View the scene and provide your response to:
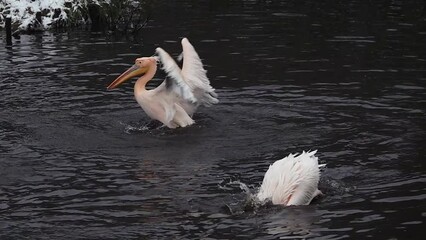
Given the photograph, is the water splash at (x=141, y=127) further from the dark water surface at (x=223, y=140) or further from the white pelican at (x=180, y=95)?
the white pelican at (x=180, y=95)

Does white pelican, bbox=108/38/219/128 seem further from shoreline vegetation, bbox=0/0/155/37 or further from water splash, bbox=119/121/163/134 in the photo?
shoreline vegetation, bbox=0/0/155/37

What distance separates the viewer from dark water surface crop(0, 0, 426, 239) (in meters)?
9.30

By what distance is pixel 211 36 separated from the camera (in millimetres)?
24406

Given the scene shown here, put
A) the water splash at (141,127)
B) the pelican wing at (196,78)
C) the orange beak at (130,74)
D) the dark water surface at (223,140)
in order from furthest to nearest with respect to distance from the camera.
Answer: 1. the orange beak at (130,74)
2. the pelican wing at (196,78)
3. the water splash at (141,127)
4. the dark water surface at (223,140)

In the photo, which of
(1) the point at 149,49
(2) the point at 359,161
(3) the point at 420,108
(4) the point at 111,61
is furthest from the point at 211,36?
(2) the point at 359,161

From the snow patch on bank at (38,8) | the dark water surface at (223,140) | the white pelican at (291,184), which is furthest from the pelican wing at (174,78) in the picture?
the snow patch on bank at (38,8)

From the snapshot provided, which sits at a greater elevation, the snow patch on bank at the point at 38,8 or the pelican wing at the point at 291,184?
the snow patch on bank at the point at 38,8

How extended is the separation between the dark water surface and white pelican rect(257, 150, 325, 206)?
163 mm

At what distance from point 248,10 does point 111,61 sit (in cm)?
1016

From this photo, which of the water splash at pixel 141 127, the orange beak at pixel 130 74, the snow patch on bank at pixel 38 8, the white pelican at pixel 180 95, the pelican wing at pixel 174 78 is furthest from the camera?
the snow patch on bank at pixel 38 8

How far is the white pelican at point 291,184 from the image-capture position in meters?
9.55

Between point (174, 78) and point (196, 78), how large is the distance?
1.07 metres

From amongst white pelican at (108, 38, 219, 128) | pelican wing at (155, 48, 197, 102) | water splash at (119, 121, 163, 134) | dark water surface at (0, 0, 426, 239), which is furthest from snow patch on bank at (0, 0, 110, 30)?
pelican wing at (155, 48, 197, 102)

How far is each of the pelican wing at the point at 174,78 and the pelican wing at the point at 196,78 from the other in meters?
0.51
